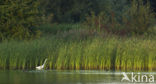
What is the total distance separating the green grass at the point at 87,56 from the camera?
19406 millimetres

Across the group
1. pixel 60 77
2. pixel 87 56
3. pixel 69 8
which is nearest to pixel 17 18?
pixel 87 56

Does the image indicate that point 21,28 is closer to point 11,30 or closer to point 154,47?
point 11,30

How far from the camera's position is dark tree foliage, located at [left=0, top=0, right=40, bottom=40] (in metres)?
29.1

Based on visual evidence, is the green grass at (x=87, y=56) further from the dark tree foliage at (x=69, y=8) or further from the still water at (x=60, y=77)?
the dark tree foliage at (x=69, y=8)

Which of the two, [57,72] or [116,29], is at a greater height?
[116,29]

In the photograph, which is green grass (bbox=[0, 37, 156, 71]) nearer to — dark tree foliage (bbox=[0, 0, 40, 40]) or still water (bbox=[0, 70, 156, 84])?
still water (bbox=[0, 70, 156, 84])

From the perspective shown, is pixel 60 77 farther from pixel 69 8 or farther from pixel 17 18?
pixel 69 8

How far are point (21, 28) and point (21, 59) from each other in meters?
9.70

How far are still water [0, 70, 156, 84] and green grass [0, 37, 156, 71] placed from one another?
0.81m

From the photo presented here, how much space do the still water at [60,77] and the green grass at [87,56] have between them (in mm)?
814

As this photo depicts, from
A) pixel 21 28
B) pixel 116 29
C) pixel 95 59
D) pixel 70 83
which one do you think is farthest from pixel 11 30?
pixel 70 83

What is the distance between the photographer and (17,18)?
29.8 meters

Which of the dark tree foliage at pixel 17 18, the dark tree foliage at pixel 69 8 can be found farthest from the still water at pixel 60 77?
the dark tree foliage at pixel 69 8

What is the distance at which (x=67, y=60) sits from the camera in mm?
19734
